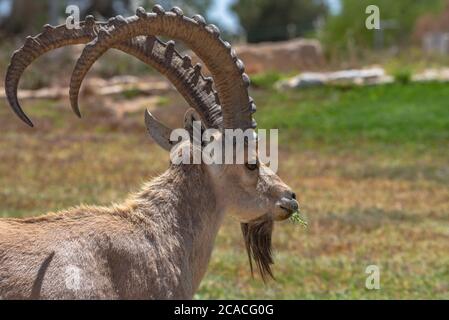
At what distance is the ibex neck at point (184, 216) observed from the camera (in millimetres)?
4949

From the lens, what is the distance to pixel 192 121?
521cm

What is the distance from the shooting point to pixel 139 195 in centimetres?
516

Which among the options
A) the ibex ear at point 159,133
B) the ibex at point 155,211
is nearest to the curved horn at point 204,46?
the ibex at point 155,211

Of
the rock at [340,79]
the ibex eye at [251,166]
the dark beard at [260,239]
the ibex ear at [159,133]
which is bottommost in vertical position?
the dark beard at [260,239]

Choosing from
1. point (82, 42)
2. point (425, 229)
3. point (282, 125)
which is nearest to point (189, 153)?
point (82, 42)

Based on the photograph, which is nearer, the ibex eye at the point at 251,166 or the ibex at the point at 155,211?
the ibex at the point at 155,211

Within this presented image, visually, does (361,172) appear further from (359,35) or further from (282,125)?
(359,35)

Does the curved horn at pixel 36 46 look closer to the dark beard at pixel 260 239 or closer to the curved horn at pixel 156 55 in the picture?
the curved horn at pixel 156 55

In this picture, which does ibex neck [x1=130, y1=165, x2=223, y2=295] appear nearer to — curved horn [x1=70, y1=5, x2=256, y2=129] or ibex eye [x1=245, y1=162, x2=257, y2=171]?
ibex eye [x1=245, y1=162, x2=257, y2=171]

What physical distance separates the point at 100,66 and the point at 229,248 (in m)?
18.6

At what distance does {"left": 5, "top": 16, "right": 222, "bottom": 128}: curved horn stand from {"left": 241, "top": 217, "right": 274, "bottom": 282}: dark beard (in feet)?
2.07

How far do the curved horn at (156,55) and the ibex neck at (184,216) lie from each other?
0.38m

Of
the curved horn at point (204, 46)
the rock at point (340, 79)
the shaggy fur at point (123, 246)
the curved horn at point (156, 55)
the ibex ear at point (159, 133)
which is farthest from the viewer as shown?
the rock at point (340, 79)

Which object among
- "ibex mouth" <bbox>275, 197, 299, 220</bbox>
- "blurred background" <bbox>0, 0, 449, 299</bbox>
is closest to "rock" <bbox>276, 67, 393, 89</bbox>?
"blurred background" <bbox>0, 0, 449, 299</bbox>
